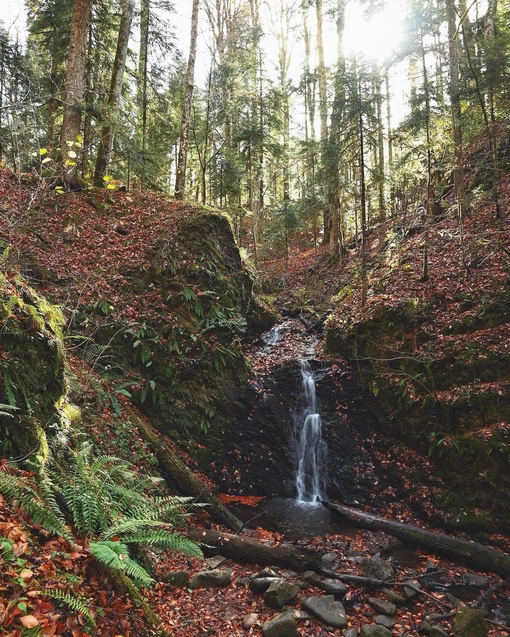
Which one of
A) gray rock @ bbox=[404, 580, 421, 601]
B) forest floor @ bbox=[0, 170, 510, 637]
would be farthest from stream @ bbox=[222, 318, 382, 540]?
gray rock @ bbox=[404, 580, 421, 601]

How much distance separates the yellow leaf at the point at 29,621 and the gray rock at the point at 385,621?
15.0 ft

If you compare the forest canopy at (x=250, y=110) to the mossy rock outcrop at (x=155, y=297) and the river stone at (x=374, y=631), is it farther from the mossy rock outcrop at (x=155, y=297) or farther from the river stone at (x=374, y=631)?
the river stone at (x=374, y=631)

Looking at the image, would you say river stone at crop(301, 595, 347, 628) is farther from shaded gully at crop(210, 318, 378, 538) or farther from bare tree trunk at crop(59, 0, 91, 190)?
bare tree trunk at crop(59, 0, 91, 190)

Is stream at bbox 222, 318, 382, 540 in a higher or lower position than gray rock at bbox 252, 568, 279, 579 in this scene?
higher

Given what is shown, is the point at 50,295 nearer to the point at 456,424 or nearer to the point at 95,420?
the point at 95,420

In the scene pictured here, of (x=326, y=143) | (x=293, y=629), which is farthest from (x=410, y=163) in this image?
(x=293, y=629)

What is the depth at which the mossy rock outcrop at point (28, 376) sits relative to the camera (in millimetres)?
3604

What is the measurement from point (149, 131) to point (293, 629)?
18.5 metres

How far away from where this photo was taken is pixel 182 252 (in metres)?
10.6

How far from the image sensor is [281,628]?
4426mm

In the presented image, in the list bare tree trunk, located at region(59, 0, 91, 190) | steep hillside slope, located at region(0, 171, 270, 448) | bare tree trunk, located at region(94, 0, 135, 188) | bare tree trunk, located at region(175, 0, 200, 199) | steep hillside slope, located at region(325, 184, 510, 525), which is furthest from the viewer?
bare tree trunk, located at region(175, 0, 200, 199)

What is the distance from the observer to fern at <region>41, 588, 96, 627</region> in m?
2.39

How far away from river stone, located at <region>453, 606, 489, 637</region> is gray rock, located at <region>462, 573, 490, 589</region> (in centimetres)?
126

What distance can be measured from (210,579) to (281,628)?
1191 millimetres
